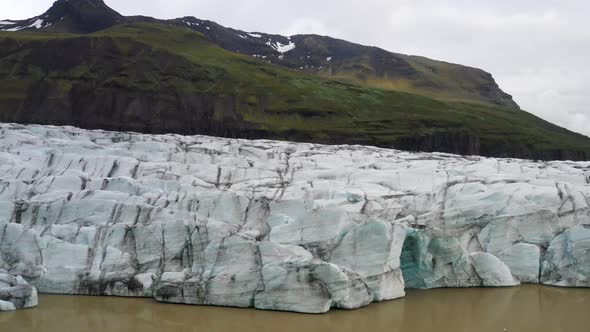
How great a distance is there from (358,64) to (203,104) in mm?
57716

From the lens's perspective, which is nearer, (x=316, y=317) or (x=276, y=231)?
(x=316, y=317)

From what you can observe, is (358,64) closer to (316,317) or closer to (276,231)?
(276,231)

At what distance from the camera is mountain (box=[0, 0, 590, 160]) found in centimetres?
5034

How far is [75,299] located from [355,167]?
38.7 feet

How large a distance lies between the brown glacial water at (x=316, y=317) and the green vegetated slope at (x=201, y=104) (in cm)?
3891

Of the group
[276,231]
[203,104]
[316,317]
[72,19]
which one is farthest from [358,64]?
[316,317]

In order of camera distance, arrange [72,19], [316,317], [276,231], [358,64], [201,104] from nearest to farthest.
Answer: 1. [316,317]
2. [276,231]
3. [201,104]
4. [72,19]
5. [358,64]

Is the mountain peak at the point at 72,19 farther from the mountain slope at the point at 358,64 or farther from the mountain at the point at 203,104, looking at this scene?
the mountain at the point at 203,104

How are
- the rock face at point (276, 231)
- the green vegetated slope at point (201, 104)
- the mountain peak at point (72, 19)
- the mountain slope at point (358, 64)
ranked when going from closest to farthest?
1. the rock face at point (276, 231)
2. the green vegetated slope at point (201, 104)
3. the mountain peak at point (72, 19)
4. the mountain slope at point (358, 64)

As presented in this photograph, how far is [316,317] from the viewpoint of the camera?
11531 mm

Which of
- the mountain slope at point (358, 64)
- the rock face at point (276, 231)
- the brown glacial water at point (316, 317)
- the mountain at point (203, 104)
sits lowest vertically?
the brown glacial water at point (316, 317)

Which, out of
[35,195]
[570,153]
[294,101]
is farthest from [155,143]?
[570,153]

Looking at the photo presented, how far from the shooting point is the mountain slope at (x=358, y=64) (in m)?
100

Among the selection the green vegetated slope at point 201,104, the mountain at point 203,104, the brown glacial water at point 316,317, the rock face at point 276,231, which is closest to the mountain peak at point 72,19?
the mountain at point 203,104
